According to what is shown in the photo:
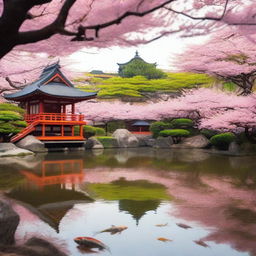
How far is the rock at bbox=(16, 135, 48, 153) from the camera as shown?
59.0 ft

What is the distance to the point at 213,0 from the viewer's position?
187 inches

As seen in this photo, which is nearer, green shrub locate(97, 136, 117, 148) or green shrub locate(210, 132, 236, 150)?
green shrub locate(210, 132, 236, 150)

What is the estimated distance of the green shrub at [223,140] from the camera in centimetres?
1961

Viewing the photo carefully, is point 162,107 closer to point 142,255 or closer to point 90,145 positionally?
point 90,145

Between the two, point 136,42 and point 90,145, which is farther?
point 90,145

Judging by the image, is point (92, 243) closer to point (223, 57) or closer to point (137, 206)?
point (137, 206)

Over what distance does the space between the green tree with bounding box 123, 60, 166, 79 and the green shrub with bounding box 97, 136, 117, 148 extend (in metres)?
17.2

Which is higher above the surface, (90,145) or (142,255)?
(142,255)

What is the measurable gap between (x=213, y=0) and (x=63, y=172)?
7.29 metres

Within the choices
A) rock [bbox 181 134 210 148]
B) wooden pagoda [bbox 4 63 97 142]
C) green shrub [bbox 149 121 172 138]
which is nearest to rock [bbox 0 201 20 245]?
wooden pagoda [bbox 4 63 97 142]

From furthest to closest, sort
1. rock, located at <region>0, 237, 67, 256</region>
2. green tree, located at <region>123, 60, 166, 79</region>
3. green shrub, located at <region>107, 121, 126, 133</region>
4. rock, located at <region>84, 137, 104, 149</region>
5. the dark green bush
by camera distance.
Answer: green tree, located at <region>123, 60, 166, 79</region>
green shrub, located at <region>107, 121, 126, 133</region>
the dark green bush
rock, located at <region>84, 137, 104, 149</region>
rock, located at <region>0, 237, 67, 256</region>

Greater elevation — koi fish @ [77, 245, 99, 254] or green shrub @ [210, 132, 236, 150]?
koi fish @ [77, 245, 99, 254]

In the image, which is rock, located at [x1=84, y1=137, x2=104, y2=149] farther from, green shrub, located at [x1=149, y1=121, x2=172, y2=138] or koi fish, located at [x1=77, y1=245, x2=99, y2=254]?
koi fish, located at [x1=77, y1=245, x2=99, y2=254]

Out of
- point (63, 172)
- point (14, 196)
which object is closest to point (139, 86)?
point (63, 172)
